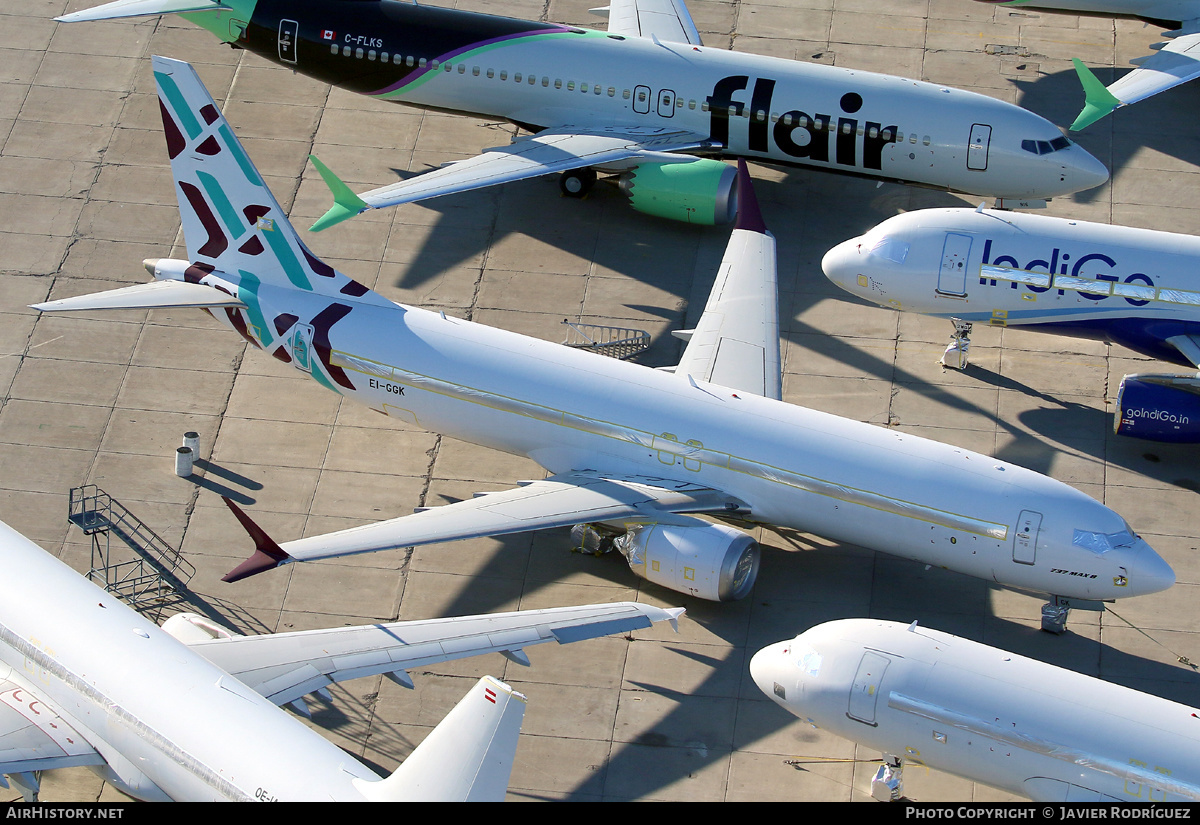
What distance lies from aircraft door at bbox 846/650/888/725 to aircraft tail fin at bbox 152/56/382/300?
50.8ft

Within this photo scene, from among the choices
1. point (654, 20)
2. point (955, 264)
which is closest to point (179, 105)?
point (654, 20)

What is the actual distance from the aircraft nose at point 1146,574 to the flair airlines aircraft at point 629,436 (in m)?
0.05

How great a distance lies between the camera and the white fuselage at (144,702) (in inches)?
939

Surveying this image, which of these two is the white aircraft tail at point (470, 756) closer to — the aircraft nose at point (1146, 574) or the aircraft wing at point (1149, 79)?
the aircraft nose at point (1146, 574)

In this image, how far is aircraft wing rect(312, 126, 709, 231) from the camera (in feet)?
136

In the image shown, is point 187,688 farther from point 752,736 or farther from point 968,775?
point 968,775

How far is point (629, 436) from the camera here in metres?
33.8

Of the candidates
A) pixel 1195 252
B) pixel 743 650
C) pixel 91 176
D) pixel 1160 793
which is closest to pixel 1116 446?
pixel 1195 252

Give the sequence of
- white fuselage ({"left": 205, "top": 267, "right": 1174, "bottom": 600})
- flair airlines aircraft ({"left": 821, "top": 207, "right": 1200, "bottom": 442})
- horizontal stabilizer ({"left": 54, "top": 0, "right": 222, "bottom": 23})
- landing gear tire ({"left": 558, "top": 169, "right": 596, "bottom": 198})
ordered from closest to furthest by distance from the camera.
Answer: white fuselage ({"left": 205, "top": 267, "right": 1174, "bottom": 600}) → flair airlines aircraft ({"left": 821, "top": 207, "right": 1200, "bottom": 442}) → horizontal stabilizer ({"left": 54, "top": 0, "right": 222, "bottom": 23}) → landing gear tire ({"left": 558, "top": 169, "right": 596, "bottom": 198})

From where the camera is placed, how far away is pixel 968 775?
27312mm

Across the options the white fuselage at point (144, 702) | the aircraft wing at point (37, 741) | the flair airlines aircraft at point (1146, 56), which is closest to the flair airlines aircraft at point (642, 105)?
the flair airlines aircraft at point (1146, 56)

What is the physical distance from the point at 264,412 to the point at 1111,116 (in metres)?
28.7

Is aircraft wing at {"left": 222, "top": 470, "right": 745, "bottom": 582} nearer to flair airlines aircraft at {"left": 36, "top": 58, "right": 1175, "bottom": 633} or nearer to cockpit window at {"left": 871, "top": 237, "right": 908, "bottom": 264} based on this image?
flair airlines aircraft at {"left": 36, "top": 58, "right": 1175, "bottom": 633}

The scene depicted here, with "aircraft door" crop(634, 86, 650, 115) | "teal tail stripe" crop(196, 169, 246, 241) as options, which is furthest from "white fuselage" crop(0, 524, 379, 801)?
"aircraft door" crop(634, 86, 650, 115)
